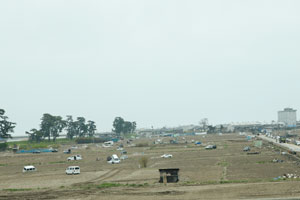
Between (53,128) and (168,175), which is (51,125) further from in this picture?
(168,175)

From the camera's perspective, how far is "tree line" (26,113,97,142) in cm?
13600

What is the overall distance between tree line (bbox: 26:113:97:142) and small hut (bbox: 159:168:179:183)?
10649cm

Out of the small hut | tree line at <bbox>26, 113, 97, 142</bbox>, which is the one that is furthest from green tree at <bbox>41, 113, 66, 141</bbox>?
the small hut

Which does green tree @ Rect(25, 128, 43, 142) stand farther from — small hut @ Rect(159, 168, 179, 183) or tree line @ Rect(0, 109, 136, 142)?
small hut @ Rect(159, 168, 179, 183)

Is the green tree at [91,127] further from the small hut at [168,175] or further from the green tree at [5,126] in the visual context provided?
the small hut at [168,175]

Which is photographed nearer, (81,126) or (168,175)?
(168,175)

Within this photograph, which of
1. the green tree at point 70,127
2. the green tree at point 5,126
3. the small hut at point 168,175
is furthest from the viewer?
the green tree at point 70,127

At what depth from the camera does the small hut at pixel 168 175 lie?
32812 mm

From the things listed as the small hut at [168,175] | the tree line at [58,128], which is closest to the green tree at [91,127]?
the tree line at [58,128]

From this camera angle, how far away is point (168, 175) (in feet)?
108

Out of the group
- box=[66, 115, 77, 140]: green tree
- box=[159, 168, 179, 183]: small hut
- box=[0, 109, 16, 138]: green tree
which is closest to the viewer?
box=[159, 168, 179, 183]: small hut

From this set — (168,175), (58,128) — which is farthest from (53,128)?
(168,175)

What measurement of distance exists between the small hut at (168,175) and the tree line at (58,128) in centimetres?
10649

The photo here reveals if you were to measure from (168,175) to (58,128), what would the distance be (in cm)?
11895
